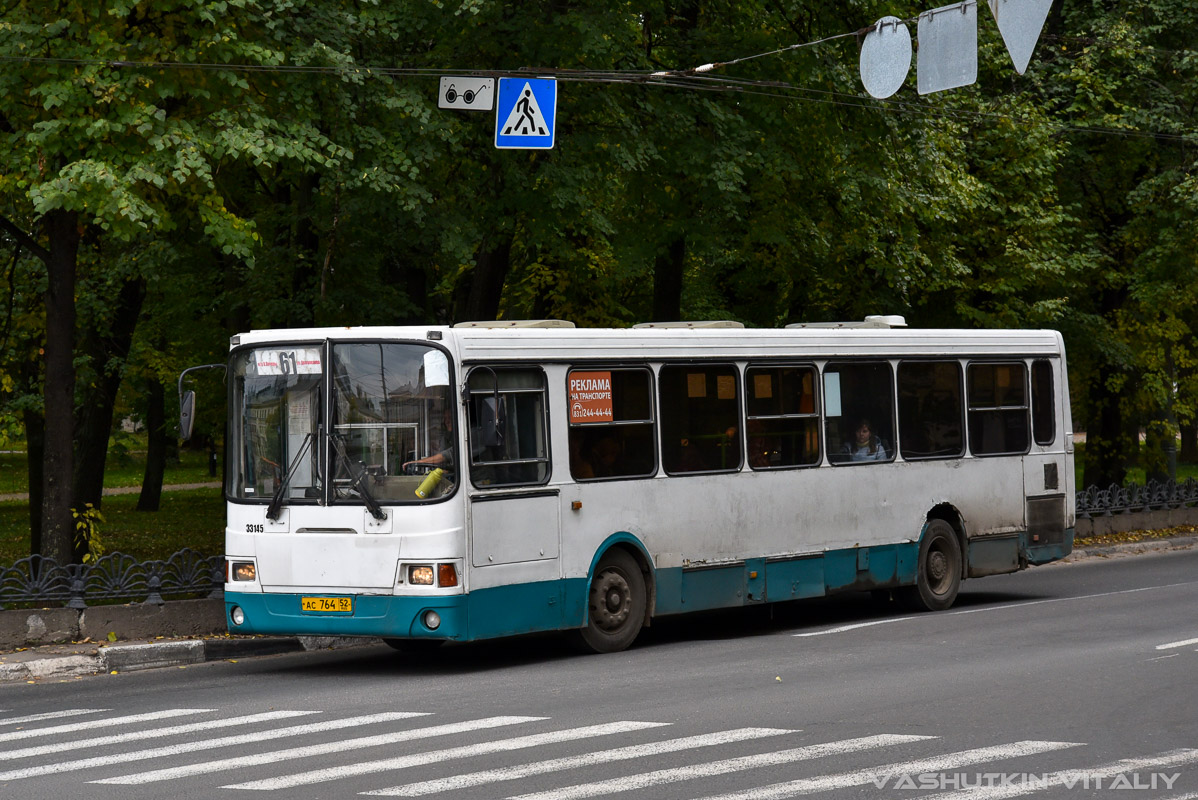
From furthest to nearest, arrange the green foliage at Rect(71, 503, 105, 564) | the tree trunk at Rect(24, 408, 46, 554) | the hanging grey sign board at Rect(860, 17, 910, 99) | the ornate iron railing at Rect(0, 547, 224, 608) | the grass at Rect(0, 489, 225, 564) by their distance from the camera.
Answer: the grass at Rect(0, 489, 225, 564) < the tree trunk at Rect(24, 408, 46, 554) < the green foliage at Rect(71, 503, 105, 564) < the hanging grey sign board at Rect(860, 17, 910, 99) < the ornate iron railing at Rect(0, 547, 224, 608)

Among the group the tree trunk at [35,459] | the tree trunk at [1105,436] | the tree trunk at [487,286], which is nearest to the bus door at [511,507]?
the tree trunk at [487,286]

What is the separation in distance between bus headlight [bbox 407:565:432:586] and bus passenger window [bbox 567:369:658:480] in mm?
1808

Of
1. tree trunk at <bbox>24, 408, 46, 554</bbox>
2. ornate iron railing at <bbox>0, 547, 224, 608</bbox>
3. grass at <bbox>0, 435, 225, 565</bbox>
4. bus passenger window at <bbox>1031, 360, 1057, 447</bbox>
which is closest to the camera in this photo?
ornate iron railing at <bbox>0, 547, 224, 608</bbox>

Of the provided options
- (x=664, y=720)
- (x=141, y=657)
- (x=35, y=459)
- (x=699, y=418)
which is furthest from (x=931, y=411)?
(x=35, y=459)

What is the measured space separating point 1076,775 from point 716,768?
1.87 metres

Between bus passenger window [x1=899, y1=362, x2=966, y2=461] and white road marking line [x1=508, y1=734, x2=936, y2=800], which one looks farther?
bus passenger window [x1=899, y1=362, x2=966, y2=461]

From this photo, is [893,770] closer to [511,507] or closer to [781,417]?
[511,507]

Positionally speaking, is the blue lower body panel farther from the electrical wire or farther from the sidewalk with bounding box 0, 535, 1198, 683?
the electrical wire

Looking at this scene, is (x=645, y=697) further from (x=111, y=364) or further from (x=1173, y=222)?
(x=1173, y=222)

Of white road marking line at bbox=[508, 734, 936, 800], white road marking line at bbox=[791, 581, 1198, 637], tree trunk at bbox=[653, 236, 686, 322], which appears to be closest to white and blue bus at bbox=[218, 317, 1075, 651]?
white road marking line at bbox=[791, 581, 1198, 637]

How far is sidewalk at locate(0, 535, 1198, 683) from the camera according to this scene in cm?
1306

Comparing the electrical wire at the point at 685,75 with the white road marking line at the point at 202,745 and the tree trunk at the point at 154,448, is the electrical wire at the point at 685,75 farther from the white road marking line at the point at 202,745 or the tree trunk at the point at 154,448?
the tree trunk at the point at 154,448

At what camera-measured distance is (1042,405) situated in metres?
19.0

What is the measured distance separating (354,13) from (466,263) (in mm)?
3190
